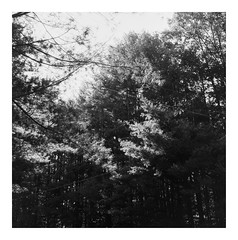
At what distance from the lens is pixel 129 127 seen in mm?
7094

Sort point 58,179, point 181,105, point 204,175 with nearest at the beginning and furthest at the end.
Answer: point 204,175 < point 181,105 < point 58,179

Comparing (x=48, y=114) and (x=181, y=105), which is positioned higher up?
(x=181, y=105)

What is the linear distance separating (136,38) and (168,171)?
16.6ft

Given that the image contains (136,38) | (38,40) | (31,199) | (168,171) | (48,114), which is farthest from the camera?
(31,199)

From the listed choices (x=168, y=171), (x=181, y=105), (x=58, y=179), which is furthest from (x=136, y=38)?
(x=58, y=179)

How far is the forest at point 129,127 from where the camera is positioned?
3.92m

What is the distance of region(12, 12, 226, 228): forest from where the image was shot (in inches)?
154

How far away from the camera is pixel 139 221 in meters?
6.23

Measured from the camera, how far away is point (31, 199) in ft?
32.0
